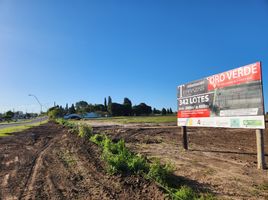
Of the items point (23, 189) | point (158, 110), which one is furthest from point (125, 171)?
point (158, 110)

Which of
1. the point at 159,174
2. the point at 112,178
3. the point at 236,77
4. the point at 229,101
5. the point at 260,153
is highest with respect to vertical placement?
the point at 236,77

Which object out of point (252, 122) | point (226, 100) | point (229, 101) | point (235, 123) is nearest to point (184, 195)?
point (252, 122)

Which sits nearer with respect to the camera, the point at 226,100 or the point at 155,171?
the point at 155,171

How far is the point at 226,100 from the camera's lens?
1038 cm

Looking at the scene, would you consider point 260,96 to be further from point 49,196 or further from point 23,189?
point 23,189

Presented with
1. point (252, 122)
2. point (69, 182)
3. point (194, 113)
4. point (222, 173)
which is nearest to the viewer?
point (69, 182)

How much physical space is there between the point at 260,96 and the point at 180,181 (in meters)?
3.98

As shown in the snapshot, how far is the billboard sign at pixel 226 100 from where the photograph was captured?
886 cm

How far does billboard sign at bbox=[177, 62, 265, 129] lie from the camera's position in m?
8.86

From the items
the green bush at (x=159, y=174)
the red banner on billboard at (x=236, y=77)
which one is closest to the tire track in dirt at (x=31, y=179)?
the green bush at (x=159, y=174)

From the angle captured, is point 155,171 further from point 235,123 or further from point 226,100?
point 226,100

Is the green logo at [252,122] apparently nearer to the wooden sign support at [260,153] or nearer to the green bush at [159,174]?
the wooden sign support at [260,153]

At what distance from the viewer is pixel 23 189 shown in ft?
22.2

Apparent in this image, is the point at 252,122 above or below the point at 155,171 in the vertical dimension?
above
